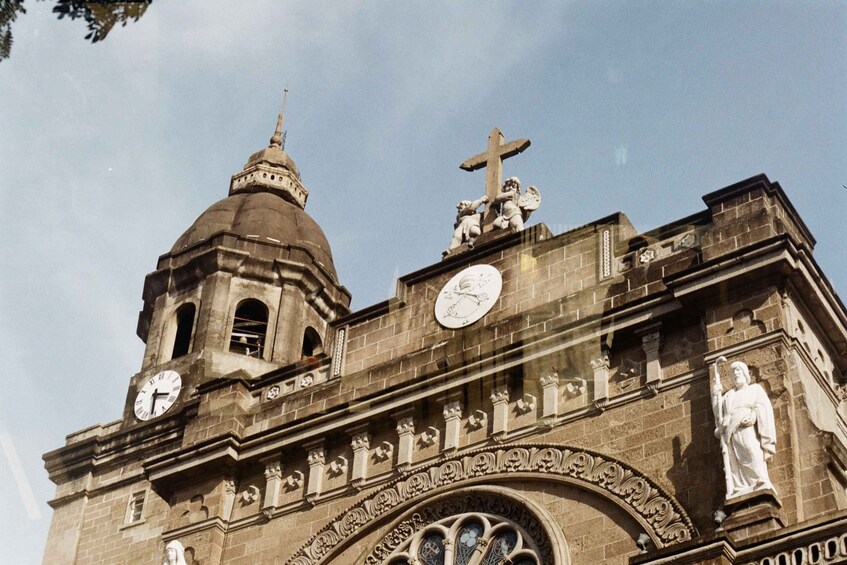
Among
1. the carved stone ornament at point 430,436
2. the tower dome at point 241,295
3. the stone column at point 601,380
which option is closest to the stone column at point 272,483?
the carved stone ornament at point 430,436

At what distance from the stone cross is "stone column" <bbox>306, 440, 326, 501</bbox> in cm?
529

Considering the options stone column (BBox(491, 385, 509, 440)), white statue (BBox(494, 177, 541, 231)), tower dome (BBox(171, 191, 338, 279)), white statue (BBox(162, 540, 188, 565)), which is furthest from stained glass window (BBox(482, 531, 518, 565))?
tower dome (BBox(171, 191, 338, 279))

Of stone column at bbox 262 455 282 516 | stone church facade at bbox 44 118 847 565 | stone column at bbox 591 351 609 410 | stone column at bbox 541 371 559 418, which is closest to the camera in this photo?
stone church facade at bbox 44 118 847 565

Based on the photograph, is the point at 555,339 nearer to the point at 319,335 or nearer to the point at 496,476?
the point at 496,476

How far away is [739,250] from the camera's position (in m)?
23.9

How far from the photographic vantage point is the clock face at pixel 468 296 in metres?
27.2

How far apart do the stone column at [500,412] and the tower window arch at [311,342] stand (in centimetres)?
1363

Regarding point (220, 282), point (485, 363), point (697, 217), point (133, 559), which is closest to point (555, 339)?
point (485, 363)

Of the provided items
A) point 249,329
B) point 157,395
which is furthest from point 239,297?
point 157,395

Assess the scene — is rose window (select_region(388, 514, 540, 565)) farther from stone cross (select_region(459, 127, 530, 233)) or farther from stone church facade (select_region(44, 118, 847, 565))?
stone cross (select_region(459, 127, 530, 233))

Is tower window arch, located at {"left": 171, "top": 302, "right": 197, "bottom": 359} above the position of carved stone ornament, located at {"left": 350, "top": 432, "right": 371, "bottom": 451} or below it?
above

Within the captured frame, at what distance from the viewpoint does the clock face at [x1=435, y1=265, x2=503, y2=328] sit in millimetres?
27219

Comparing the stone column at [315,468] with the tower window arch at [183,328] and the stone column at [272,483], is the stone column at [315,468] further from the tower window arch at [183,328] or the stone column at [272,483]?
the tower window arch at [183,328]

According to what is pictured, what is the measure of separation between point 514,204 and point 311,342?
35.7ft
